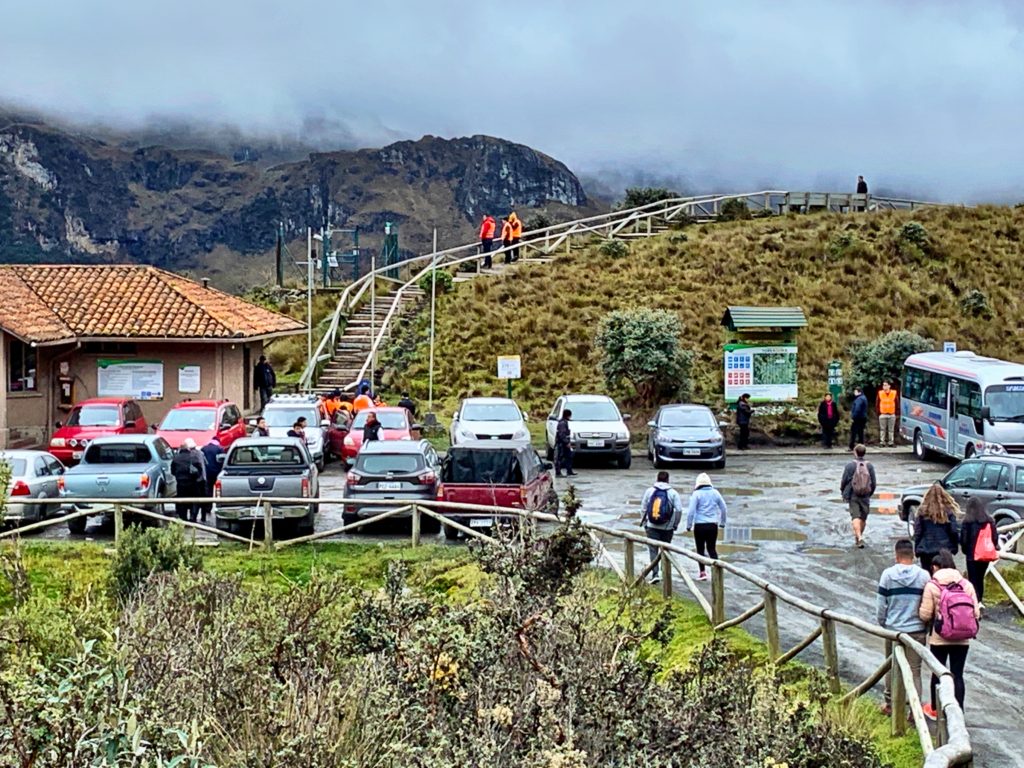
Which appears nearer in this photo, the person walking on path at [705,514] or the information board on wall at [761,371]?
the person walking on path at [705,514]

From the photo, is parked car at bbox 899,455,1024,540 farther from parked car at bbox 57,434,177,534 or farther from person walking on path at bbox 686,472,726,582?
parked car at bbox 57,434,177,534

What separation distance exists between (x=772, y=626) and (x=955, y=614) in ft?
6.75

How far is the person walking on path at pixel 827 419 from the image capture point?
3159 cm

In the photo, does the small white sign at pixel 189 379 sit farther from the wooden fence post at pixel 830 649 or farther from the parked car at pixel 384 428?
the wooden fence post at pixel 830 649

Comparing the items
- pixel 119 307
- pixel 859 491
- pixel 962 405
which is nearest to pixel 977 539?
pixel 859 491

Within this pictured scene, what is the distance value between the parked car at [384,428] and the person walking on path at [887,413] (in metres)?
11.9

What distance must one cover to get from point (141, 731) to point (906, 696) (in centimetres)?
604

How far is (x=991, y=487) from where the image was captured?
18.8m

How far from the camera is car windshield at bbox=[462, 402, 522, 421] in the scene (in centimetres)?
2777

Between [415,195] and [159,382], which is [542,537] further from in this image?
[415,195]

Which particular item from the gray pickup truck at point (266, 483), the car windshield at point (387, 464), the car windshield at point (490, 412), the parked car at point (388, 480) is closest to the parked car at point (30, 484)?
the gray pickup truck at point (266, 483)

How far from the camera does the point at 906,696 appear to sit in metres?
9.57

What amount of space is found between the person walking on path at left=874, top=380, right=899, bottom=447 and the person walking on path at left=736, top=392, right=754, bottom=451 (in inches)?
128

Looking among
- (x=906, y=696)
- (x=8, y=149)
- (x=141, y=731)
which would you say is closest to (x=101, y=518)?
(x=906, y=696)
